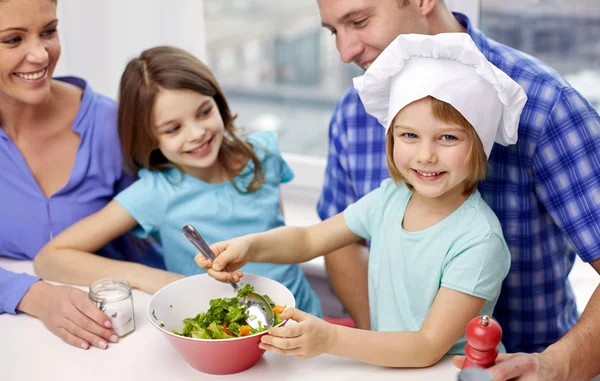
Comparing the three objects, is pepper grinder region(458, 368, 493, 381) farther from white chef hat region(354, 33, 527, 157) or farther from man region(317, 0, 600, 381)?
white chef hat region(354, 33, 527, 157)

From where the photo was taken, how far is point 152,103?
1748 millimetres

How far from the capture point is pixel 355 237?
155 cm

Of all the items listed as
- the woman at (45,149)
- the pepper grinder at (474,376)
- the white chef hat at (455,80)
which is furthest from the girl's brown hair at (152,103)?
the pepper grinder at (474,376)

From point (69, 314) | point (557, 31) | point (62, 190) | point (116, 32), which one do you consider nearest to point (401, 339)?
point (69, 314)

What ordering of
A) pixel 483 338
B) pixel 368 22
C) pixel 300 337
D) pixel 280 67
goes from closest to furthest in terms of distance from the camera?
pixel 483 338 < pixel 300 337 < pixel 368 22 < pixel 280 67

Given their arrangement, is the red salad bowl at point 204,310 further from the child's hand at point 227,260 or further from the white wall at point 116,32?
the white wall at point 116,32

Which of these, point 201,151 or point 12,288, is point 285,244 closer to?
point 201,151

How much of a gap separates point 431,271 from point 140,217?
75 cm

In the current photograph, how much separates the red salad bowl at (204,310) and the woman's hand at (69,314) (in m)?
0.12

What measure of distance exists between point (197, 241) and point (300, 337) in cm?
28

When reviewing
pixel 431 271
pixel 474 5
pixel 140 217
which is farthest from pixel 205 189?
pixel 474 5

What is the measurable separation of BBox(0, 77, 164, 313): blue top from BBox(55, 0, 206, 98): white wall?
696 mm

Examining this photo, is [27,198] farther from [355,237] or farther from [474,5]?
[474,5]

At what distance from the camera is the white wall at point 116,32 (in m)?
2.54
